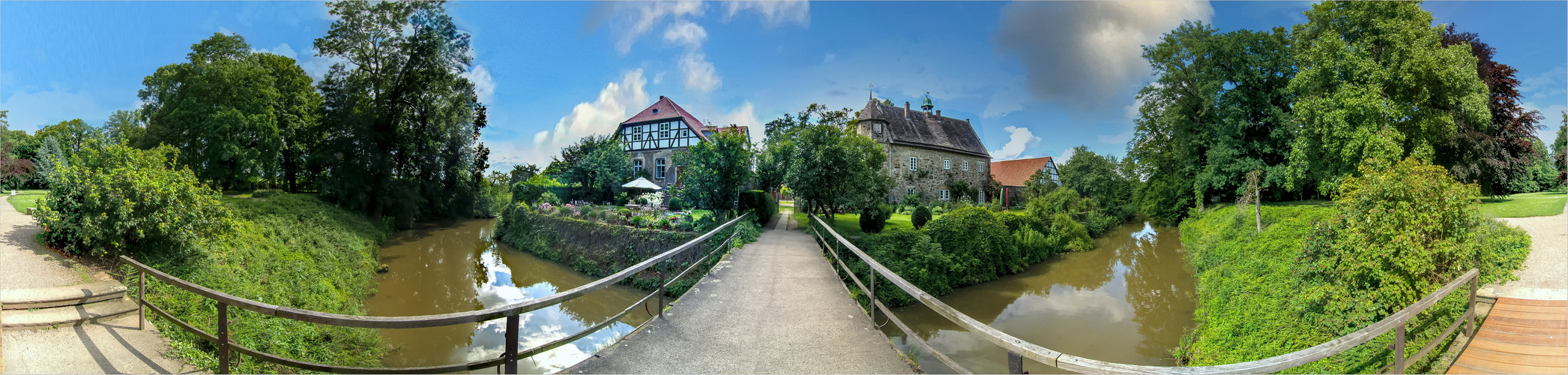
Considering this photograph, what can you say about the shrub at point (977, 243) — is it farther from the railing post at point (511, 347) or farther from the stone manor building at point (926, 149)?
the railing post at point (511, 347)

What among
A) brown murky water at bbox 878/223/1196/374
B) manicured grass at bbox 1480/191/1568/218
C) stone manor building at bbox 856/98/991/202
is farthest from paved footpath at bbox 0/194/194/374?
stone manor building at bbox 856/98/991/202

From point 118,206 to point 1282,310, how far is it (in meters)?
15.1

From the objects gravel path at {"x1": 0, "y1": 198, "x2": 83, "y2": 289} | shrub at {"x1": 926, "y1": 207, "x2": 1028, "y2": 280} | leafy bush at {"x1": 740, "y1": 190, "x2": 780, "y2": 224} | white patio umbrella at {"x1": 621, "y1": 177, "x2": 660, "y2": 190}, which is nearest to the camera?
gravel path at {"x1": 0, "y1": 198, "x2": 83, "y2": 289}

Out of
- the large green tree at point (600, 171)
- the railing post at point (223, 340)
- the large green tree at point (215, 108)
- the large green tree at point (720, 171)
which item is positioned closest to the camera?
the railing post at point (223, 340)

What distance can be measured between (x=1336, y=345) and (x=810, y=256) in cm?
698

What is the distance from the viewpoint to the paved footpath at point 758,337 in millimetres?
3078

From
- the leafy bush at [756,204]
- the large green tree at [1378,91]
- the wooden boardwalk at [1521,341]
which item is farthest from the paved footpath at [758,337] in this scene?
the leafy bush at [756,204]

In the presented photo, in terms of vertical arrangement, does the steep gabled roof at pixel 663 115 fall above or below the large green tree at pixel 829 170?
above

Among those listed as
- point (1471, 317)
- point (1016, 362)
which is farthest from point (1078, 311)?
point (1016, 362)

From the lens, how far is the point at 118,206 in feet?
21.2

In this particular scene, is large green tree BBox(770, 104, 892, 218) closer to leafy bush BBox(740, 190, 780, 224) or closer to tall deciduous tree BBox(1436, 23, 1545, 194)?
leafy bush BBox(740, 190, 780, 224)

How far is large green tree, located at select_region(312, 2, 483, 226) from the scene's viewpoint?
16234 millimetres

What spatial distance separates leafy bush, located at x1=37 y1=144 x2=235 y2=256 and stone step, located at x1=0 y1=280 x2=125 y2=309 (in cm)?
135

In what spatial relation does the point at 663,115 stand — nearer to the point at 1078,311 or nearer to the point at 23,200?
the point at 23,200
